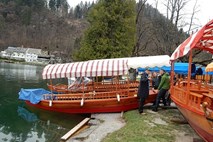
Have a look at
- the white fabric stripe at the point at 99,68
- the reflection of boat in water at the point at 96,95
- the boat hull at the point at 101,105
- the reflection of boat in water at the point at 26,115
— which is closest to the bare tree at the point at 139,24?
the white fabric stripe at the point at 99,68

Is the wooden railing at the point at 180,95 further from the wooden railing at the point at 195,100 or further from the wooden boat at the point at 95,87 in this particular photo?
the wooden boat at the point at 95,87

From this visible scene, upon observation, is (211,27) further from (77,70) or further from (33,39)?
(33,39)

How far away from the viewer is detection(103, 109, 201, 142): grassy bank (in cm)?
980

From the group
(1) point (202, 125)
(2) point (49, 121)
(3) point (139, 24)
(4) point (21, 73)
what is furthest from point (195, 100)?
(4) point (21, 73)

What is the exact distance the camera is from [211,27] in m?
8.62

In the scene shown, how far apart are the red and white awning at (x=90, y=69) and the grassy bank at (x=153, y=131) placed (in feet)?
11.6

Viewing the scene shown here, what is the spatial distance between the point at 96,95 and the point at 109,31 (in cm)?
1313

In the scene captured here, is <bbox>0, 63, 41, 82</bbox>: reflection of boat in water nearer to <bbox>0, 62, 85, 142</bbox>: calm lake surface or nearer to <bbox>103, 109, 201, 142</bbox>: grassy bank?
<bbox>0, 62, 85, 142</bbox>: calm lake surface

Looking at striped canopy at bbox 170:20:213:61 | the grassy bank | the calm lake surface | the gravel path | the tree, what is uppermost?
the tree

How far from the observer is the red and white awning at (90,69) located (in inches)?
642

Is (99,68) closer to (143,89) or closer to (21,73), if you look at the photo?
(143,89)

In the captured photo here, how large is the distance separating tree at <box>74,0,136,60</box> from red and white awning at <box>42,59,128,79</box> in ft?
33.3

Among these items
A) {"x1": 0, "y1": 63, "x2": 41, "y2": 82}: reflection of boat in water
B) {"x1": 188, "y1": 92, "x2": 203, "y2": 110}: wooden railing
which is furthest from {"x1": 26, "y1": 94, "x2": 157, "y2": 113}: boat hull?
{"x1": 0, "y1": 63, "x2": 41, "y2": 82}: reflection of boat in water

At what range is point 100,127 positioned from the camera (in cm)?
1224
